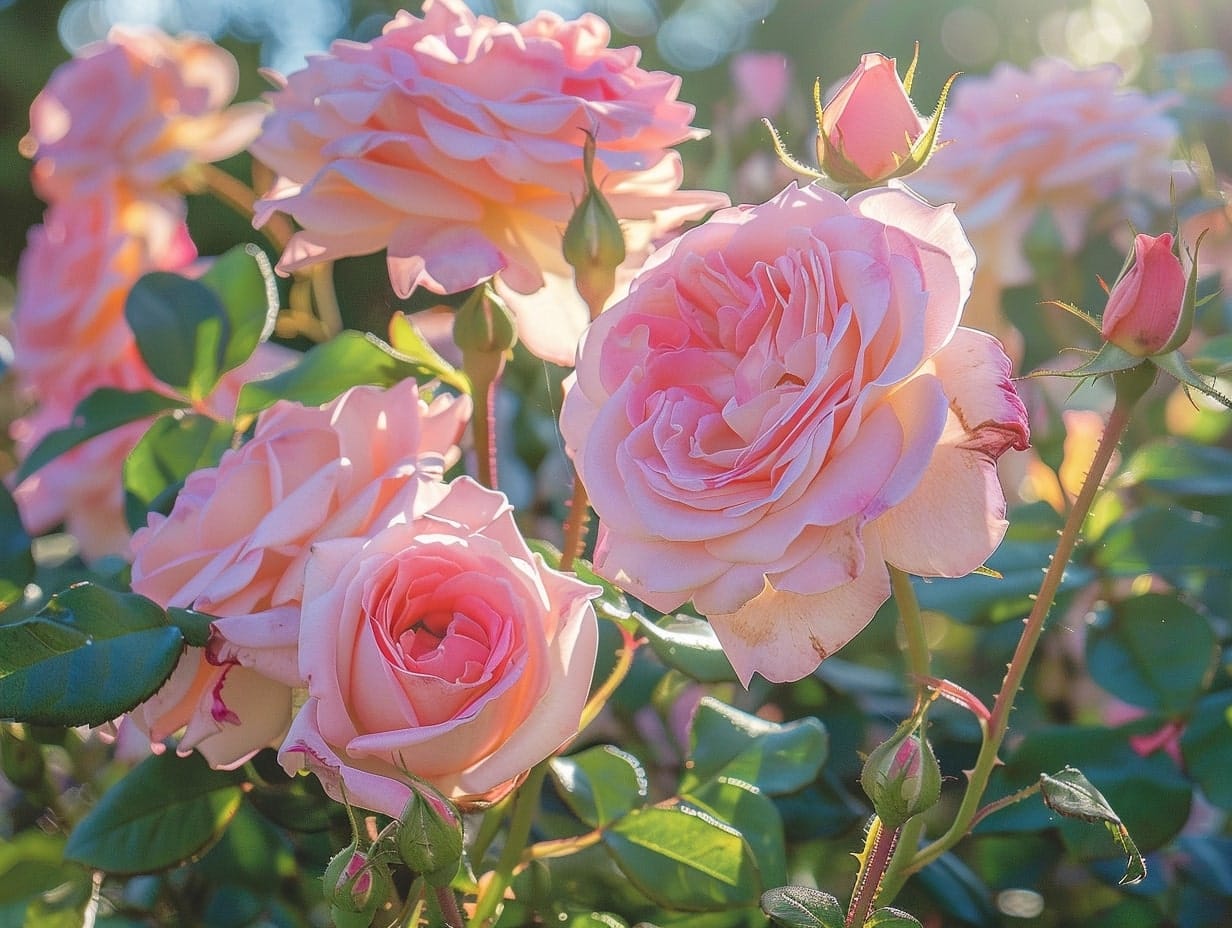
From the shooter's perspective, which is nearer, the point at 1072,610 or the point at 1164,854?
Result: the point at 1164,854

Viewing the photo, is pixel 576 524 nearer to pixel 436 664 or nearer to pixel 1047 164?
pixel 436 664

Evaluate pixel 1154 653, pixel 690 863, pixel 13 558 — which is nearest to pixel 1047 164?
pixel 1154 653

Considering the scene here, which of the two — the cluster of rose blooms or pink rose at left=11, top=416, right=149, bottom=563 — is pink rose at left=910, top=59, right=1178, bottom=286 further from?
pink rose at left=11, top=416, right=149, bottom=563

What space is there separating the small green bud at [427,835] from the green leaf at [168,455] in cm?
32

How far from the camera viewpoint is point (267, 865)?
0.62 meters

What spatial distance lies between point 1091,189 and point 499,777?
27.7 inches

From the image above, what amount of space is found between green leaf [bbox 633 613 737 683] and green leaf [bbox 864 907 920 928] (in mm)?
113

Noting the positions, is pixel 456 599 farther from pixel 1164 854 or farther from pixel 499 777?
pixel 1164 854

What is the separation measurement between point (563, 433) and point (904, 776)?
16cm

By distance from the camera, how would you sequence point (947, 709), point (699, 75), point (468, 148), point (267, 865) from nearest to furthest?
point (468, 148) < point (267, 865) < point (947, 709) < point (699, 75)

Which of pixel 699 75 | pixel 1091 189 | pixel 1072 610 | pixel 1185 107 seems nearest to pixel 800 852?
pixel 1072 610

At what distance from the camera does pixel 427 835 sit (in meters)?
0.36

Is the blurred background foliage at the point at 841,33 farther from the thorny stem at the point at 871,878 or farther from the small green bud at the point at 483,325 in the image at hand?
the thorny stem at the point at 871,878

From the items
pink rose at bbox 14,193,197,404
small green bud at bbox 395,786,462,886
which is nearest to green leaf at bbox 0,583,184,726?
small green bud at bbox 395,786,462,886
